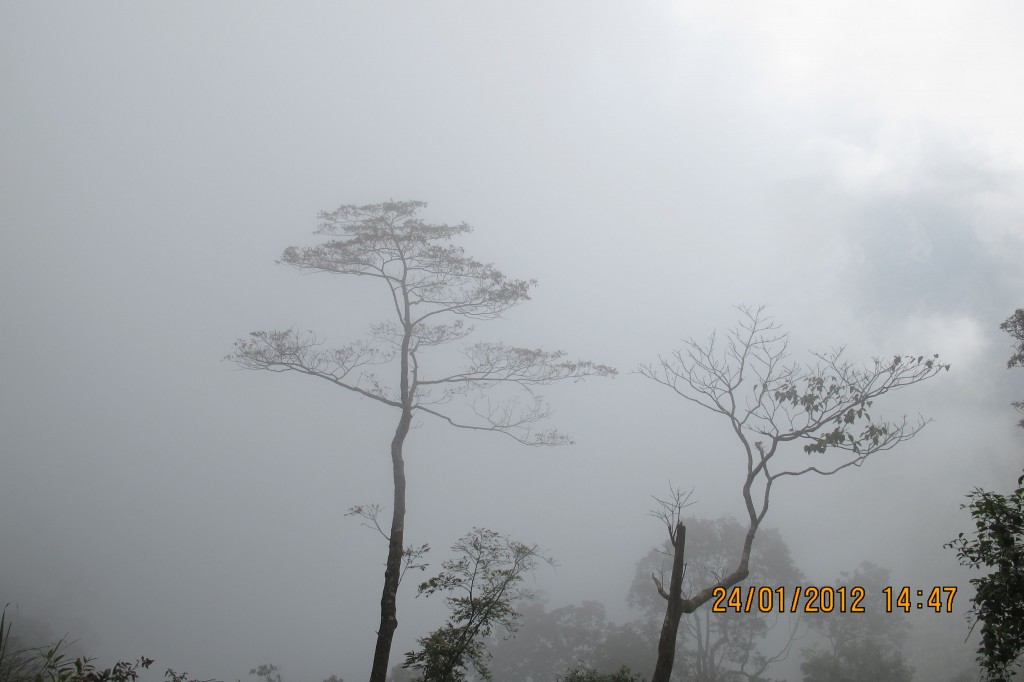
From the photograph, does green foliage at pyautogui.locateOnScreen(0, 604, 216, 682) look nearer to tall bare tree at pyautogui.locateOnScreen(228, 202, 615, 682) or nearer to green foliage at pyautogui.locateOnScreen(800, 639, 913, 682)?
tall bare tree at pyautogui.locateOnScreen(228, 202, 615, 682)

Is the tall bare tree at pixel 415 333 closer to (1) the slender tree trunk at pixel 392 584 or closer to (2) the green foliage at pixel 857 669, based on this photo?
(1) the slender tree trunk at pixel 392 584

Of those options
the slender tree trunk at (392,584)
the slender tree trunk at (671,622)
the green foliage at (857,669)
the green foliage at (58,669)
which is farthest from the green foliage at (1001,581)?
the green foliage at (857,669)

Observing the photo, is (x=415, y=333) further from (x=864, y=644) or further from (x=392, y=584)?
(x=864, y=644)

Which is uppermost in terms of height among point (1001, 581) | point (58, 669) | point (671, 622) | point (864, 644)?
point (1001, 581)

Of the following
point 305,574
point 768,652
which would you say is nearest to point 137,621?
point 305,574

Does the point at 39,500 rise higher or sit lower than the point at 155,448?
lower

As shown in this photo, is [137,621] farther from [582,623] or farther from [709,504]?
[709,504]

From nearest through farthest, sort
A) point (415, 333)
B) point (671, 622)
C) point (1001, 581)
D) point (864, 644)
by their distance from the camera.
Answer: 1. point (1001, 581)
2. point (671, 622)
3. point (415, 333)
4. point (864, 644)

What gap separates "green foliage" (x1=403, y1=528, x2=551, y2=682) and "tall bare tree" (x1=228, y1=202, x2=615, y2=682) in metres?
3.06

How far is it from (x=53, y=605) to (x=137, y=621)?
1116 cm

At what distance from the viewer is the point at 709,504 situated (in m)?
110

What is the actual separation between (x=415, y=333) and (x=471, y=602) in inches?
237

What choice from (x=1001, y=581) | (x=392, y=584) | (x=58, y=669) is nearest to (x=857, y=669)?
(x=1001, y=581)

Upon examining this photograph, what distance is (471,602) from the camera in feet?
31.2
